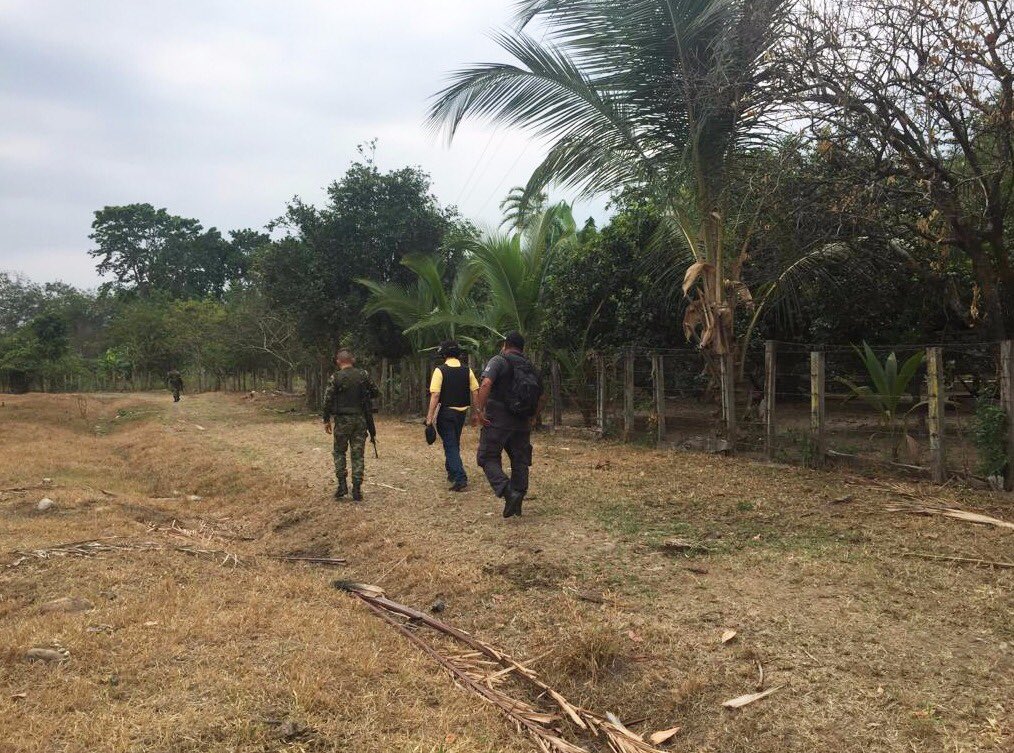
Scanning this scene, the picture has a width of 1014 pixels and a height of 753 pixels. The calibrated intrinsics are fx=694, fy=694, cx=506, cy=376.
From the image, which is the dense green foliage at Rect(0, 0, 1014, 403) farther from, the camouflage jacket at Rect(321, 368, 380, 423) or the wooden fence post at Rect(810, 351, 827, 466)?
the camouflage jacket at Rect(321, 368, 380, 423)

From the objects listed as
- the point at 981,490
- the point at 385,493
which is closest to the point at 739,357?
the point at 981,490

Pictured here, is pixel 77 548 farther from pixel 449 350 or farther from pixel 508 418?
pixel 449 350

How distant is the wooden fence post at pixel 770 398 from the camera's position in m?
8.28

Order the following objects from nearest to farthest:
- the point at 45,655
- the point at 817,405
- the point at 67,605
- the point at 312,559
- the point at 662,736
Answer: the point at 662,736 → the point at 45,655 → the point at 67,605 → the point at 312,559 → the point at 817,405

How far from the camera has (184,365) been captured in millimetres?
46031

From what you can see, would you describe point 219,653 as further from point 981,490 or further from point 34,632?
point 981,490

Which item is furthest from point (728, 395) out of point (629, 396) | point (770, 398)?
point (629, 396)

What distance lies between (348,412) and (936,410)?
5741 millimetres

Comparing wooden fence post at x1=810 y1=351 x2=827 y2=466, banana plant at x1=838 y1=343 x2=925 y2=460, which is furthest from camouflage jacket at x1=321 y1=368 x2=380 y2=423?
banana plant at x1=838 y1=343 x2=925 y2=460

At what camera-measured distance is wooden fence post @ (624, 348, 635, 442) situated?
10852 millimetres

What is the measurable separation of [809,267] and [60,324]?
123 feet

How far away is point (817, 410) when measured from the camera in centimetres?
776

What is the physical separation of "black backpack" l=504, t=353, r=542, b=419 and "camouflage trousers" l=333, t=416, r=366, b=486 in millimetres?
2011

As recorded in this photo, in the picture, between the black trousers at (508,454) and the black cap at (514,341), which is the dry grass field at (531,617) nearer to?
the black trousers at (508,454)
